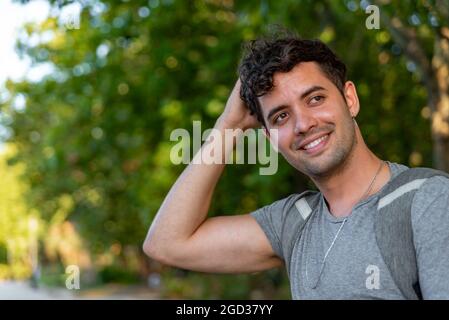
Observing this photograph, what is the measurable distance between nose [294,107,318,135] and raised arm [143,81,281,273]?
0.39m

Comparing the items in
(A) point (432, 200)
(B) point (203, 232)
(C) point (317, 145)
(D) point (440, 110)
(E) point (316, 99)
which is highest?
(D) point (440, 110)

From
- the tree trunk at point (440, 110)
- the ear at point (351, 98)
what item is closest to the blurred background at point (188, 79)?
the tree trunk at point (440, 110)

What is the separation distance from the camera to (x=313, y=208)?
2.15 meters

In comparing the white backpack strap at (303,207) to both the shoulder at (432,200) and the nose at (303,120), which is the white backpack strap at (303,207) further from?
the shoulder at (432,200)

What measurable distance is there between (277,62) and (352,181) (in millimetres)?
423

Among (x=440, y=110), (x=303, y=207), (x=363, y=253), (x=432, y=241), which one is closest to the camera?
(x=432, y=241)

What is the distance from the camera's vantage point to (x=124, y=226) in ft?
91.5

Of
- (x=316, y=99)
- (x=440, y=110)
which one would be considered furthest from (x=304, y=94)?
(x=440, y=110)

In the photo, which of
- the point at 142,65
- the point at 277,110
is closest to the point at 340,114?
the point at 277,110

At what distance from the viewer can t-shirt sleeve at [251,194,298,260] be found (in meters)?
2.25

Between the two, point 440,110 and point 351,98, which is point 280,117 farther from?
point 440,110

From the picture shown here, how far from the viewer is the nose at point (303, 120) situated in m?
2.08

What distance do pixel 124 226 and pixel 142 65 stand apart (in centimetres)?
1735

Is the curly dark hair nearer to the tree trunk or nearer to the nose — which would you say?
the nose
